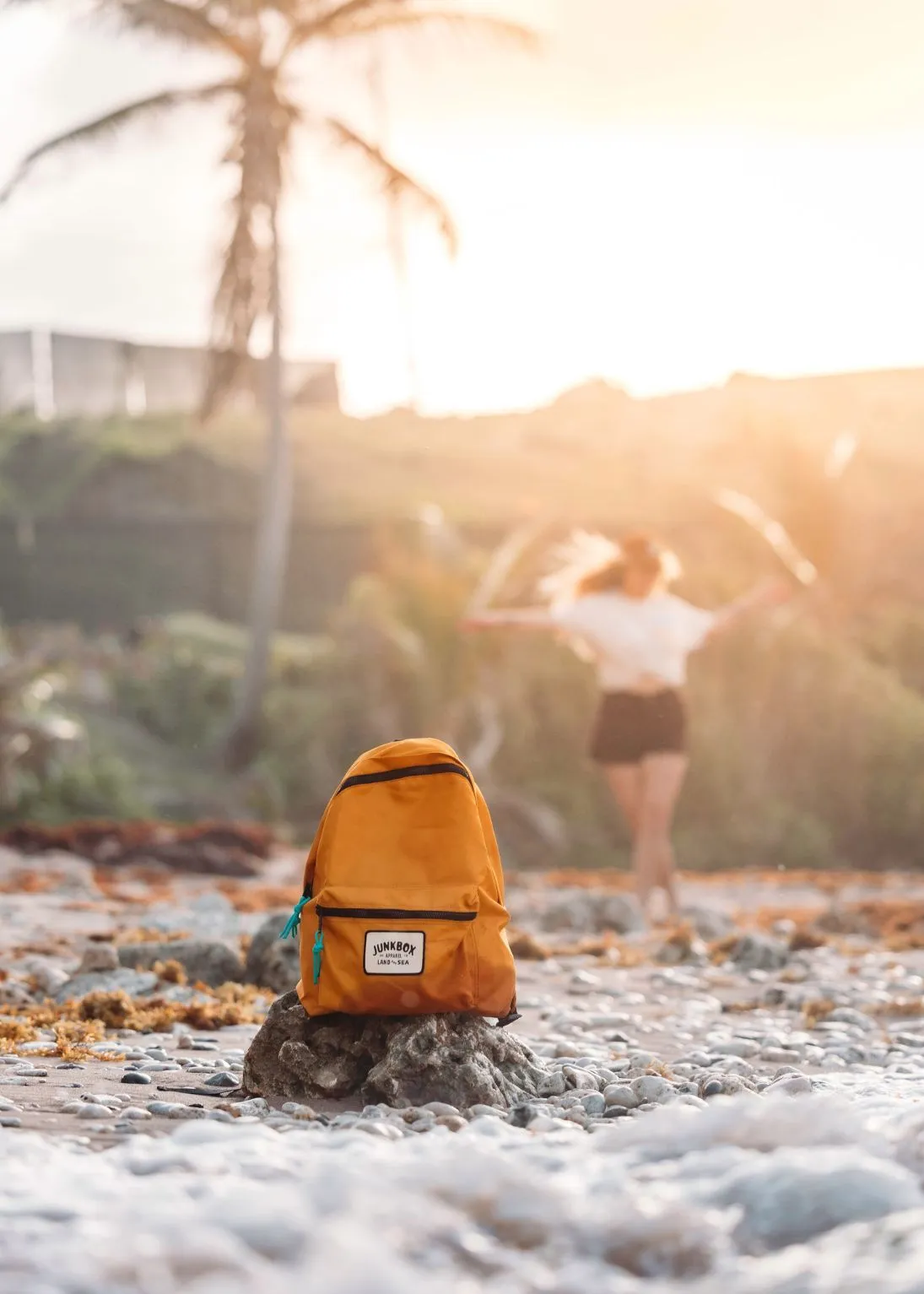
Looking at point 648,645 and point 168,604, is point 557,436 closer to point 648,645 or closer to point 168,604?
point 168,604

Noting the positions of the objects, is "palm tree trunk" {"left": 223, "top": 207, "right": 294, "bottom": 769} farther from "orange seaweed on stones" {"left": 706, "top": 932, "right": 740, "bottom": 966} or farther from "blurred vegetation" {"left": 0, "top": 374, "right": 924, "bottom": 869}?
"orange seaweed on stones" {"left": 706, "top": 932, "right": 740, "bottom": 966}

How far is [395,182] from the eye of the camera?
43.7ft

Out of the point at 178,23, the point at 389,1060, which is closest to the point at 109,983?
the point at 389,1060

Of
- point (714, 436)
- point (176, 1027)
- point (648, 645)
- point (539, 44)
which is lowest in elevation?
point (176, 1027)

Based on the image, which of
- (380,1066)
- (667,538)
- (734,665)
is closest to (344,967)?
(380,1066)

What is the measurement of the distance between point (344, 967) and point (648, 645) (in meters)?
4.79

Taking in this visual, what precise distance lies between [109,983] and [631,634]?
3764 millimetres

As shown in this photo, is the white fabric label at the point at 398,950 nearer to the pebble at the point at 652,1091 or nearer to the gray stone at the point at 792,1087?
the pebble at the point at 652,1091

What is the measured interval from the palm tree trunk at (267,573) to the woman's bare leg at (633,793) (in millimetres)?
6547

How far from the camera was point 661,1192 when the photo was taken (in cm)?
252

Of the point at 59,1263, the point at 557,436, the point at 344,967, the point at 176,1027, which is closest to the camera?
the point at 59,1263

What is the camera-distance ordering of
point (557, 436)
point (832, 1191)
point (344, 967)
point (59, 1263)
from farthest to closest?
1. point (557, 436)
2. point (344, 967)
3. point (832, 1191)
4. point (59, 1263)

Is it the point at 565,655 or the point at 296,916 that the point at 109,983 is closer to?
the point at 296,916

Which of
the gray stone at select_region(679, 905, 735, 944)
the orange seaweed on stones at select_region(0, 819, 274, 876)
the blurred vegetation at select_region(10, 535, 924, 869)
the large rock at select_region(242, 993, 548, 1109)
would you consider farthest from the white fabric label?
the blurred vegetation at select_region(10, 535, 924, 869)
